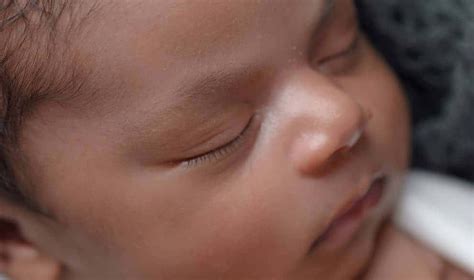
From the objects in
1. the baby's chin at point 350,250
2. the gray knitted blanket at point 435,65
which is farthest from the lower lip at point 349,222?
the gray knitted blanket at point 435,65

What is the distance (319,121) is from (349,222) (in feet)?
0.49

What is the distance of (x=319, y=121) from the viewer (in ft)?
2.92

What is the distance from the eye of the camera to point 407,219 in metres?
→ 1.17

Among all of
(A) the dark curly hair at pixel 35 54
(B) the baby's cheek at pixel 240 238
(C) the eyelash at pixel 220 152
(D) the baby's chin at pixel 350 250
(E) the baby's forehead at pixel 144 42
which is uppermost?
(A) the dark curly hair at pixel 35 54

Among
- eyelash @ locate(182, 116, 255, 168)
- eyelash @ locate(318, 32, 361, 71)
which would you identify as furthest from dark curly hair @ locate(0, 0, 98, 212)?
eyelash @ locate(318, 32, 361, 71)

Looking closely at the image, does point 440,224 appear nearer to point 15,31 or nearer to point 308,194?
point 308,194

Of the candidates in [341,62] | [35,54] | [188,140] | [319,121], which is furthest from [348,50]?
[35,54]

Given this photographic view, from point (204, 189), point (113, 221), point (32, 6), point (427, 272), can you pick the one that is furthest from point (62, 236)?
point (427, 272)

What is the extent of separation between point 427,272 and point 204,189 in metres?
0.38

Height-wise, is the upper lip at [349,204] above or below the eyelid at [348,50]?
below

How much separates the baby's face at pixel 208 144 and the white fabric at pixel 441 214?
0.21 metres

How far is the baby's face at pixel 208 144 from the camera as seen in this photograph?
830 mm

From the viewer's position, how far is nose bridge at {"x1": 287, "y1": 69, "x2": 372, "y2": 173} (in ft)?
2.88

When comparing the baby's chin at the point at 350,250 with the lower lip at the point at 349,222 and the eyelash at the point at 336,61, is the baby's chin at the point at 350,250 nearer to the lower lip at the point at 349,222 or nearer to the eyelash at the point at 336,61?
the lower lip at the point at 349,222
